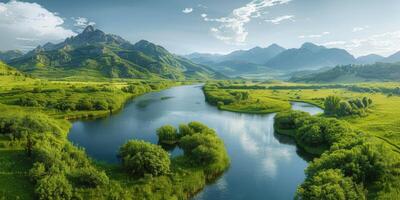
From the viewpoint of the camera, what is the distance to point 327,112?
146m

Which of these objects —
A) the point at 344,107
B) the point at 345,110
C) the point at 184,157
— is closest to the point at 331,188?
the point at 184,157

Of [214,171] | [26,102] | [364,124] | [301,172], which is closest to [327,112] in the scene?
[364,124]

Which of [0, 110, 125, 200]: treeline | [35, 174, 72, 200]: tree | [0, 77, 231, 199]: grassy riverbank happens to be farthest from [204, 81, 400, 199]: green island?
[35, 174, 72, 200]: tree

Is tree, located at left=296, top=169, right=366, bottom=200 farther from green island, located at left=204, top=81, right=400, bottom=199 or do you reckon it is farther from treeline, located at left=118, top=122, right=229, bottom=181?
treeline, located at left=118, top=122, right=229, bottom=181

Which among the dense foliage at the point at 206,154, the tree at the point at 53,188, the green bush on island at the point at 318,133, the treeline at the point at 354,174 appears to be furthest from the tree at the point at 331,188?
the tree at the point at 53,188

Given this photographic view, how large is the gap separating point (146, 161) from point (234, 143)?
47.8 m

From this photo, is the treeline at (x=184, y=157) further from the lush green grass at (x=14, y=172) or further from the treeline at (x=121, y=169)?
the lush green grass at (x=14, y=172)

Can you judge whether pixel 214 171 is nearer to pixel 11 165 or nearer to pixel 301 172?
pixel 301 172

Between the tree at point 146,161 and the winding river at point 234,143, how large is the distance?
10505 mm

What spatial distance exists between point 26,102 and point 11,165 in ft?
341

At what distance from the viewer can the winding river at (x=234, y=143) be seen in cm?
6825

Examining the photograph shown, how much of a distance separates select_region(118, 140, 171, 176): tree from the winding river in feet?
34.5

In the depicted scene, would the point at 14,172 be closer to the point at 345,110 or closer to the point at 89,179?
the point at 89,179

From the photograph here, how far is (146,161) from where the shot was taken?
63469mm
